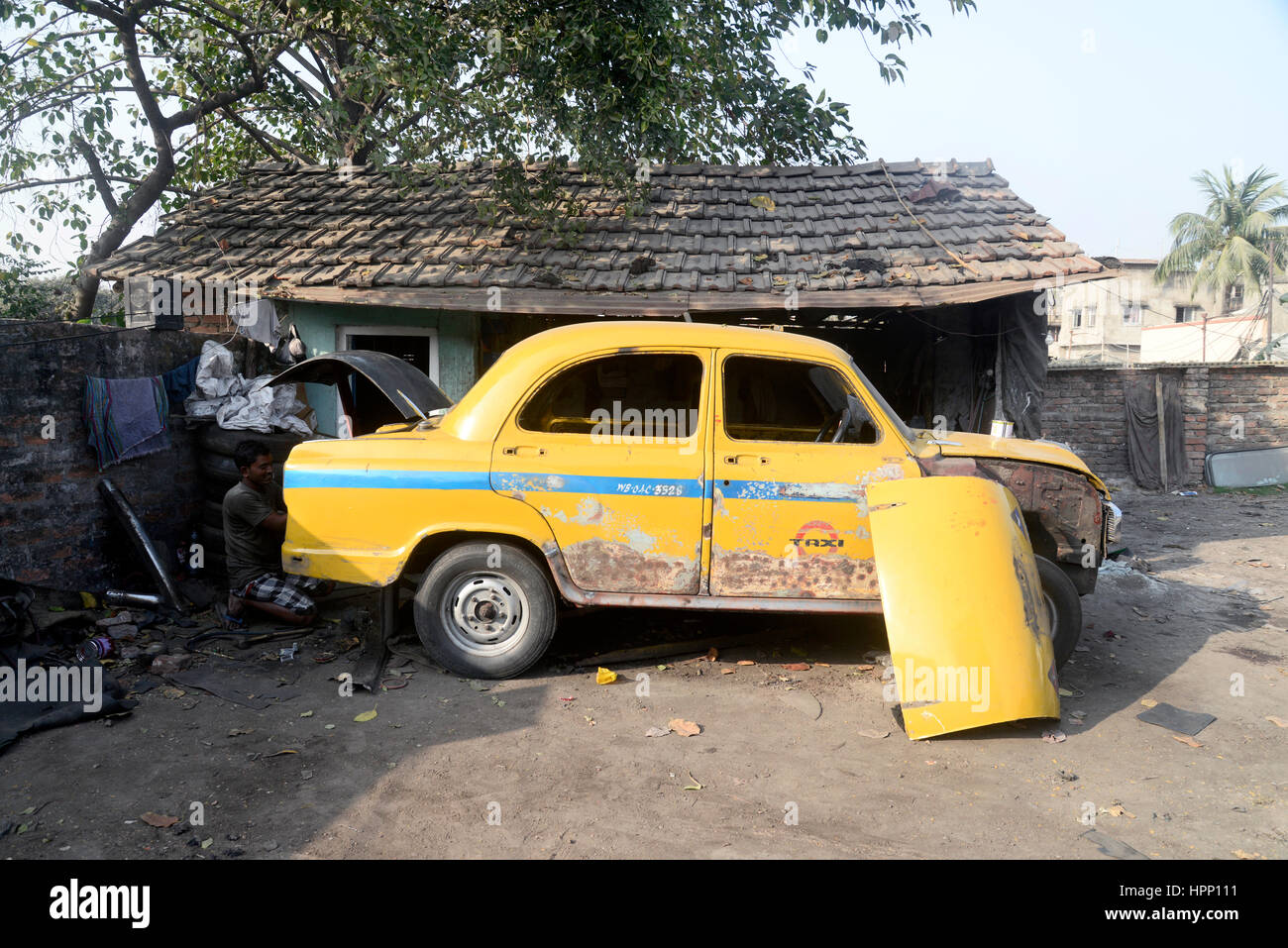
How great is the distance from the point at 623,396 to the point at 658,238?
430cm

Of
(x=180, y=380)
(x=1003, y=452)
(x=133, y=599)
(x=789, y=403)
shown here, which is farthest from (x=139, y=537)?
(x=1003, y=452)

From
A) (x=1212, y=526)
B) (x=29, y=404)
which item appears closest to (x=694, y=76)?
(x=29, y=404)

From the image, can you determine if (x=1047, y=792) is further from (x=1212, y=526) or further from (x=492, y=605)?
(x=1212, y=526)

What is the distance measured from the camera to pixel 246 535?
600cm

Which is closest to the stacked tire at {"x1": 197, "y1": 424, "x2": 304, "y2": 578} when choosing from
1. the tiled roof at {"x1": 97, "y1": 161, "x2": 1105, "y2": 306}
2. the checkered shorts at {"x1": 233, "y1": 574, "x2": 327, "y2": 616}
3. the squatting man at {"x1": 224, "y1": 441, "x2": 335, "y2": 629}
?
the squatting man at {"x1": 224, "y1": 441, "x2": 335, "y2": 629}

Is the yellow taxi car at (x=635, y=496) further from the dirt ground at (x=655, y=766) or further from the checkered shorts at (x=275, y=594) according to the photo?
the checkered shorts at (x=275, y=594)

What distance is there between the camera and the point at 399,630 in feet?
18.4

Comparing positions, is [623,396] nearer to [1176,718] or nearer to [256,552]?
[256,552]

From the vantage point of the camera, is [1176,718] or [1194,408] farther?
[1194,408]

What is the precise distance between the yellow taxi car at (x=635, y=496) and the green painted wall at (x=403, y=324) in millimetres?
3804

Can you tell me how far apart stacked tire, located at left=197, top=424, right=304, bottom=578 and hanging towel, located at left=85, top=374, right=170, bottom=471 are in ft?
1.19

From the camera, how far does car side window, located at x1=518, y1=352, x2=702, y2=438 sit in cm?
489
